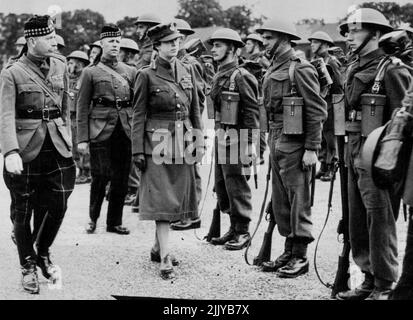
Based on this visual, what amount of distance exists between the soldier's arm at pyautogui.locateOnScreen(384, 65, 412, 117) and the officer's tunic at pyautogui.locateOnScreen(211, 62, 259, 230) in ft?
7.41

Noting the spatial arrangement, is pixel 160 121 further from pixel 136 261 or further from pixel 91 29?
pixel 91 29

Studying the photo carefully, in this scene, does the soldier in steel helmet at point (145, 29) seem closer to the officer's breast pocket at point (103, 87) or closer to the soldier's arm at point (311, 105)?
the officer's breast pocket at point (103, 87)

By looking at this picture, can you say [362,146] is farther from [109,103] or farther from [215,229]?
[109,103]

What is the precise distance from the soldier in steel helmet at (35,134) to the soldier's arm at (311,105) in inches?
82.2

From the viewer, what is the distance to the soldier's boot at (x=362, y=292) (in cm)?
468

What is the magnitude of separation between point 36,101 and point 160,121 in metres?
1.15

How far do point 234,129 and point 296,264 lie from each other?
1769 millimetres

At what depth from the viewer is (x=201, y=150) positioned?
5.95 meters

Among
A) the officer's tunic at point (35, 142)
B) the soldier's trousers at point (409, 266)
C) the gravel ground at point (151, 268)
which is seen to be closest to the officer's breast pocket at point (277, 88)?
the gravel ground at point (151, 268)

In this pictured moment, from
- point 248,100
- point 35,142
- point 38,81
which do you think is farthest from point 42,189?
point 248,100

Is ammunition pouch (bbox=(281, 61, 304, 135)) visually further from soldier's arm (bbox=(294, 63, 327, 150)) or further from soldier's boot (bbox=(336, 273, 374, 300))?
soldier's boot (bbox=(336, 273, 374, 300))

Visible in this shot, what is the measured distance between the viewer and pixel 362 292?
4.71m

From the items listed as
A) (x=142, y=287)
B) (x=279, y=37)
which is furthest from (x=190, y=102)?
(x=142, y=287)

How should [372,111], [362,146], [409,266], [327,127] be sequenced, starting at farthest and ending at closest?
[327,127] → [362,146] → [372,111] → [409,266]
